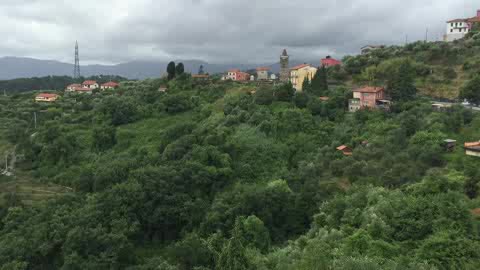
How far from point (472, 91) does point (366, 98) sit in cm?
872

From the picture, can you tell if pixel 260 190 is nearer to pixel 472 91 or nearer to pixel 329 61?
pixel 472 91

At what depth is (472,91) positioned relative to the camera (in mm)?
33344

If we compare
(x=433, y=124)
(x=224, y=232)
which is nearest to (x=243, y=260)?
(x=224, y=232)

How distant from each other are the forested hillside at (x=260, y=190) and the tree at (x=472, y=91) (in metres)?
3.95

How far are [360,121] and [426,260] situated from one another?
21.3 m

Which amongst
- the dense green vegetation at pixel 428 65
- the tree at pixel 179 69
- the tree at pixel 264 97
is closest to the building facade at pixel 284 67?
the dense green vegetation at pixel 428 65

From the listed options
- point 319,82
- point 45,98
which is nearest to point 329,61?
point 319,82

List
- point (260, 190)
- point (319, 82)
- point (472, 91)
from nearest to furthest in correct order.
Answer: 1. point (260, 190)
2. point (472, 91)
3. point (319, 82)

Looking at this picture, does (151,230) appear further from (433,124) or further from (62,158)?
(433,124)

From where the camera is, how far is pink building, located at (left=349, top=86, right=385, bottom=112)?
117 feet

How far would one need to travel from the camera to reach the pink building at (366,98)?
35625mm

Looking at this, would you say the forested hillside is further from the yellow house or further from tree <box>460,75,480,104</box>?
the yellow house

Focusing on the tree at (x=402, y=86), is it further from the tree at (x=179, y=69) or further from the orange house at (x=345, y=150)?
the tree at (x=179, y=69)

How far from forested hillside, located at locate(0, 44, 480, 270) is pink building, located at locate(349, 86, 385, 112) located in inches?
43.1
